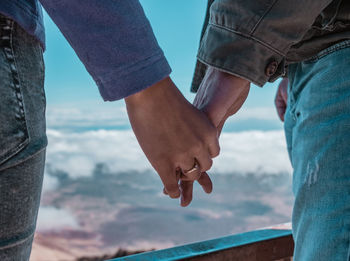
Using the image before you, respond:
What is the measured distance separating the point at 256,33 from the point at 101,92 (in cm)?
33

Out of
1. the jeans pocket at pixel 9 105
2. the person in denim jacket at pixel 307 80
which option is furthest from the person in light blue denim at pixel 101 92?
the person in denim jacket at pixel 307 80

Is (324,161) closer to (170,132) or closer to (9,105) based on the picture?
(170,132)

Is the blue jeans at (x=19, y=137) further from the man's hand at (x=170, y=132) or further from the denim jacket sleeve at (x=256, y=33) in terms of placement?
the denim jacket sleeve at (x=256, y=33)

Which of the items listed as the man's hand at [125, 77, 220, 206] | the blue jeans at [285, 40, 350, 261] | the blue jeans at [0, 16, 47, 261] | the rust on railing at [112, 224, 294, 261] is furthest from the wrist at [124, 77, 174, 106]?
the rust on railing at [112, 224, 294, 261]

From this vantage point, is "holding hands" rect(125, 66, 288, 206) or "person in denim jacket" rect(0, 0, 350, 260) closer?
"person in denim jacket" rect(0, 0, 350, 260)

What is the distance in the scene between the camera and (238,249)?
1124mm

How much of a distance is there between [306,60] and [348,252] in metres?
0.40

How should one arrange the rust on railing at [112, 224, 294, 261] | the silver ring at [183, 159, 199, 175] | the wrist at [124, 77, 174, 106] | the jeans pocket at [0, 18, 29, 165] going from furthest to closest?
1. the rust on railing at [112, 224, 294, 261]
2. the silver ring at [183, 159, 199, 175]
3. the wrist at [124, 77, 174, 106]
4. the jeans pocket at [0, 18, 29, 165]

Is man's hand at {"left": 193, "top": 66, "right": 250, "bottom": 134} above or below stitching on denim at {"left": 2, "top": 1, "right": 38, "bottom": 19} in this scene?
below

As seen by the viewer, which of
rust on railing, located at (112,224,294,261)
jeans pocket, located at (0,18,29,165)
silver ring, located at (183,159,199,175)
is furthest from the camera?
rust on railing, located at (112,224,294,261)

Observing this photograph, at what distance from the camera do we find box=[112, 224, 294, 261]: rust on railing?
101 centimetres

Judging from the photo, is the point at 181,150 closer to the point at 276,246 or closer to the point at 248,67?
the point at 248,67

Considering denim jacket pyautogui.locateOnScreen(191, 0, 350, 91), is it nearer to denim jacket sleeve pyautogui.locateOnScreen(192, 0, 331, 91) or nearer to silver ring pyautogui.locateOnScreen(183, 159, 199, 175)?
denim jacket sleeve pyautogui.locateOnScreen(192, 0, 331, 91)

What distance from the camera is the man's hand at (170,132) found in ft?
2.01
